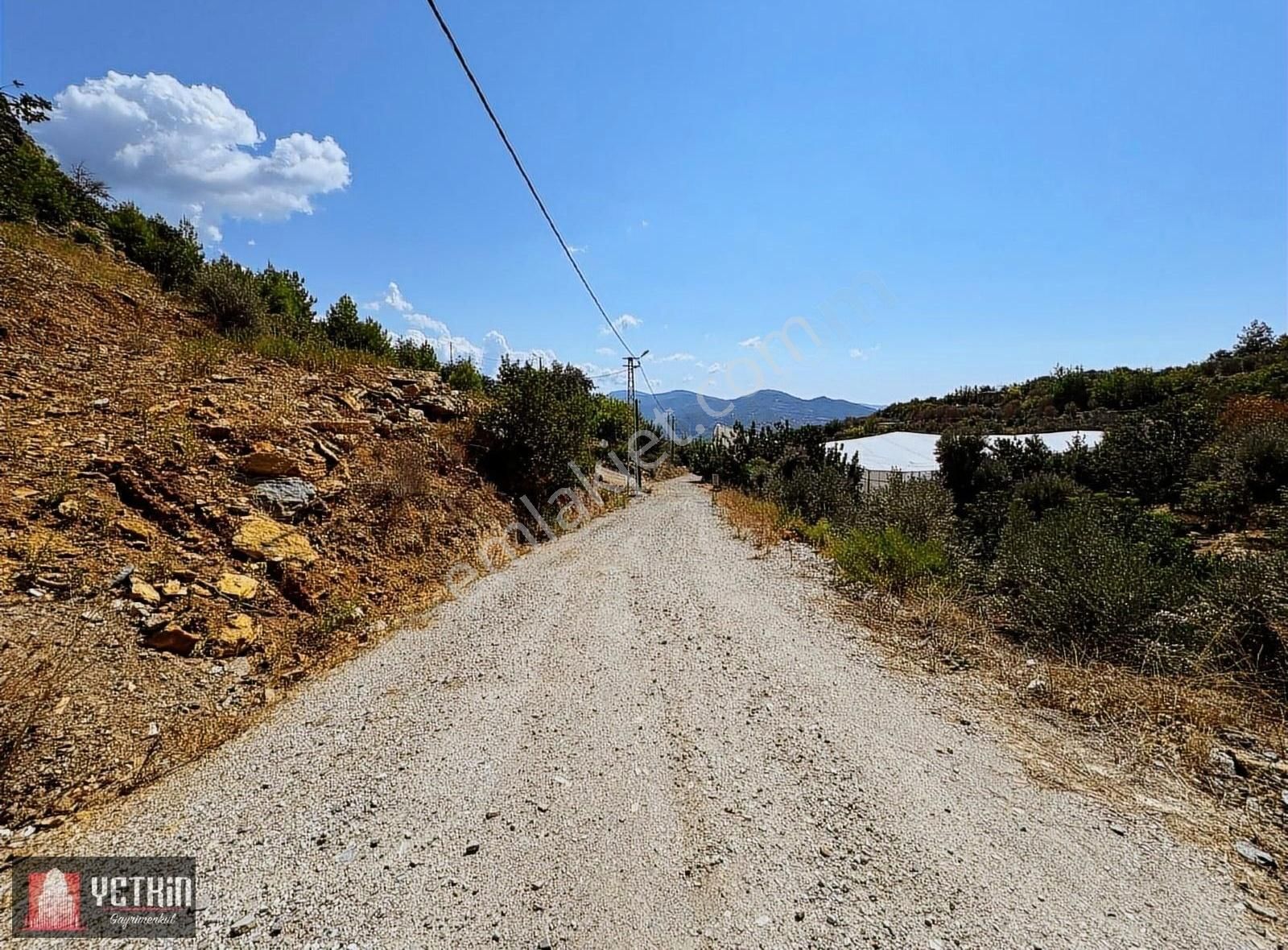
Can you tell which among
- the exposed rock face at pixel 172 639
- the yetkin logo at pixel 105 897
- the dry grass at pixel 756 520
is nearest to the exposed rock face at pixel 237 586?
the exposed rock face at pixel 172 639

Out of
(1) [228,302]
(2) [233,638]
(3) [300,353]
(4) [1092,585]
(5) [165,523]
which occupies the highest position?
(1) [228,302]

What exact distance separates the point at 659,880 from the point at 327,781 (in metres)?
1.87

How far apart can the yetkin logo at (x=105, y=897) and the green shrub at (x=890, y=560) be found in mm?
5665

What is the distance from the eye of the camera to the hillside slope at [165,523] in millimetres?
2787

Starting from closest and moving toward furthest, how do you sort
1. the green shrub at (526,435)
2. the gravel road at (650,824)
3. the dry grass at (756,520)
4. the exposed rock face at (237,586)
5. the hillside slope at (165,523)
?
1. the gravel road at (650,824)
2. the hillside slope at (165,523)
3. the exposed rock face at (237,586)
4. the dry grass at (756,520)
5. the green shrub at (526,435)

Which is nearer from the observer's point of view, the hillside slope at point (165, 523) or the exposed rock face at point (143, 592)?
the hillside slope at point (165, 523)

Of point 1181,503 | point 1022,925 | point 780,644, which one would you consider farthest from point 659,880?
point 1181,503

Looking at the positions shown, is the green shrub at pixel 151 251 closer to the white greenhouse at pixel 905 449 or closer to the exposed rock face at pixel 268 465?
the exposed rock face at pixel 268 465

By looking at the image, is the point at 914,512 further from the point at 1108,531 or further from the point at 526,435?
the point at 526,435

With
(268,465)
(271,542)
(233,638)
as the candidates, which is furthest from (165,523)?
(233,638)

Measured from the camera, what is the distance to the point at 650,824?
7.25ft

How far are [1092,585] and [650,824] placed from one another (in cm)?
391

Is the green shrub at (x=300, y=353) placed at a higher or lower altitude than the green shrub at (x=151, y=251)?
lower

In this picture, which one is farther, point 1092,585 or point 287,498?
point 287,498
